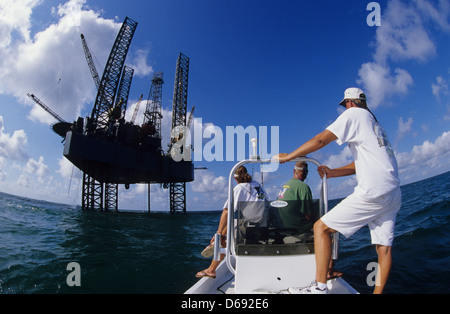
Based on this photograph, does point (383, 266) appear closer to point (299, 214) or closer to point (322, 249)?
point (322, 249)

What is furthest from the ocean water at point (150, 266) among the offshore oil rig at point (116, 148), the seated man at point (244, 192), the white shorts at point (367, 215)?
the offshore oil rig at point (116, 148)

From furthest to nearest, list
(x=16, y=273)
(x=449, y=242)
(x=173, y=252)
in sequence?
(x=173, y=252)
(x=449, y=242)
(x=16, y=273)

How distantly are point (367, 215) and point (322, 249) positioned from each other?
20.7 inches

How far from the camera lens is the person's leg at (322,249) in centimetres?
202

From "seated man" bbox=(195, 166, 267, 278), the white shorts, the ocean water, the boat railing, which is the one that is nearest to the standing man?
the white shorts

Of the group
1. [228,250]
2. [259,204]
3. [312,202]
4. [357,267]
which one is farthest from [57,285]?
[357,267]

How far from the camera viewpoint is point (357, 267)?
4676 mm

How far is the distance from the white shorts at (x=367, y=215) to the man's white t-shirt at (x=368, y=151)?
83mm

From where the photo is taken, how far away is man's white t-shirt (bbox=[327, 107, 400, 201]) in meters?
1.89

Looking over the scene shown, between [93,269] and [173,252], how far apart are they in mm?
2360

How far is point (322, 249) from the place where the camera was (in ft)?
6.77

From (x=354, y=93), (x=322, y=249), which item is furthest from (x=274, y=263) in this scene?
(x=354, y=93)

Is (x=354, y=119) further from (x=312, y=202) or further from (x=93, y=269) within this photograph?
(x=93, y=269)

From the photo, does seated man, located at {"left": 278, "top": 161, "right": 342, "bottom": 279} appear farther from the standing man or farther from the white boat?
the standing man
